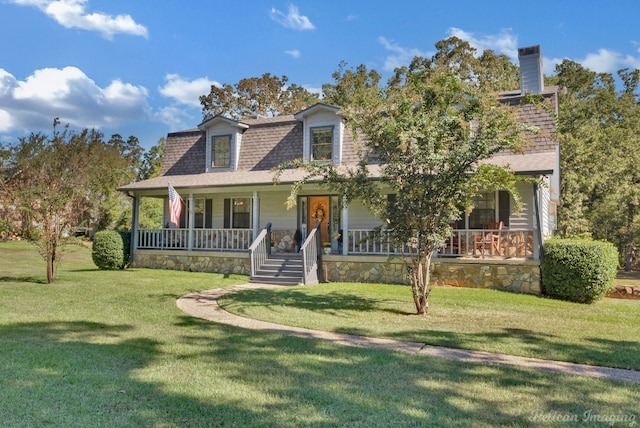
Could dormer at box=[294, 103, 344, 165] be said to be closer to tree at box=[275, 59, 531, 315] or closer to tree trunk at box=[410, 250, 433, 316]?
tree at box=[275, 59, 531, 315]

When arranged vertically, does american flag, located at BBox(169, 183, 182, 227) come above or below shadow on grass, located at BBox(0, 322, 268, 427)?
above

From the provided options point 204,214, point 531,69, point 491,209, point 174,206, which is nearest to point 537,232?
point 491,209

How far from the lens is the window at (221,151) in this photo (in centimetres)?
1720

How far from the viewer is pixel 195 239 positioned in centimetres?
1645

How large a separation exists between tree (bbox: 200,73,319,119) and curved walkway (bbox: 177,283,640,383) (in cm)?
2459

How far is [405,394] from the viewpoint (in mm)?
3914

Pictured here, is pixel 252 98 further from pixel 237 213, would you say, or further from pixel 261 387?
pixel 261 387

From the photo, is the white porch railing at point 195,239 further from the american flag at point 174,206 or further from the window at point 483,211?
the window at point 483,211

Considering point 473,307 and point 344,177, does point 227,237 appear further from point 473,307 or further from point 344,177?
point 473,307

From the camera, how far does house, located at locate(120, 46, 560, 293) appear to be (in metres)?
11.7

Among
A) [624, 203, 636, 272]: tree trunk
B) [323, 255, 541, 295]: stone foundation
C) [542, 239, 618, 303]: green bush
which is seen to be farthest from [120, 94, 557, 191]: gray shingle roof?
[624, 203, 636, 272]: tree trunk

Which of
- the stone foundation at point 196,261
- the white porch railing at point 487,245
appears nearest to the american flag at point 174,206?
the stone foundation at point 196,261

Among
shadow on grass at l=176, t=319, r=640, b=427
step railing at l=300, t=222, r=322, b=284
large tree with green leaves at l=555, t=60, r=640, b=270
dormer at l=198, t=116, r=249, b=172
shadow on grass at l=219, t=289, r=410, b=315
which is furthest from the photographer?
large tree with green leaves at l=555, t=60, r=640, b=270

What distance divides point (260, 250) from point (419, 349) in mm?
8464
